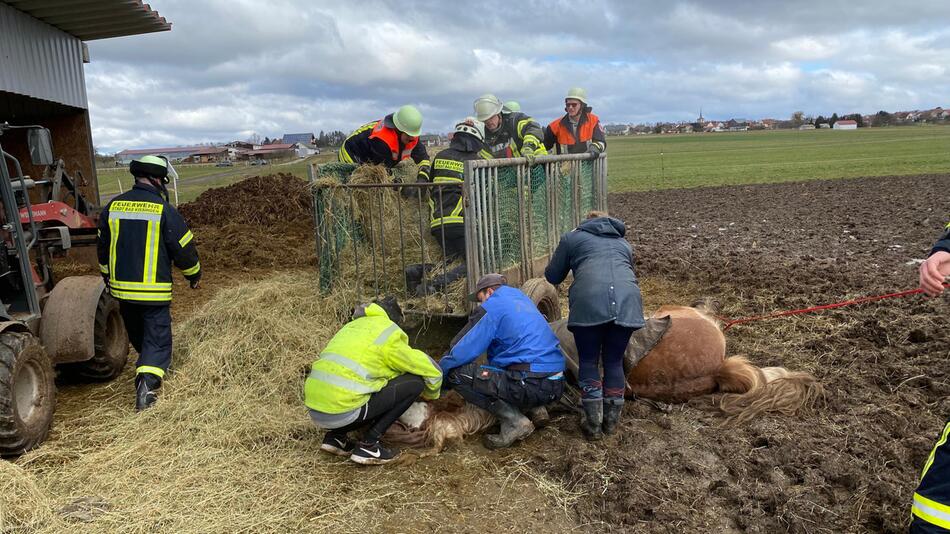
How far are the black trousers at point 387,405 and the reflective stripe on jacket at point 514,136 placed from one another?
4.18 m

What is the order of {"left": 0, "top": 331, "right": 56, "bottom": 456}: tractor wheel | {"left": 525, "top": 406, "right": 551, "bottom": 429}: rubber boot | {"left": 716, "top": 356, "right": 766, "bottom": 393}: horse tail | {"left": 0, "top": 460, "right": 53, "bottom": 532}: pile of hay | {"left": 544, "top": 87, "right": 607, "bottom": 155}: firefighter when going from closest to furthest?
{"left": 0, "top": 460, "right": 53, "bottom": 532}: pile of hay < {"left": 0, "top": 331, "right": 56, "bottom": 456}: tractor wheel < {"left": 525, "top": 406, "right": 551, "bottom": 429}: rubber boot < {"left": 716, "top": 356, "right": 766, "bottom": 393}: horse tail < {"left": 544, "top": 87, "right": 607, "bottom": 155}: firefighter

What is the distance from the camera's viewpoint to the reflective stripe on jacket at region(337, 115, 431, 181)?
22.4 ft

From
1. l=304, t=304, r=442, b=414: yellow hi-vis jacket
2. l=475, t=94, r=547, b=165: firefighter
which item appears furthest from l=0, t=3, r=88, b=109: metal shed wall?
l=304, t=304, r=442, b=414: yellow hi-vis jacket

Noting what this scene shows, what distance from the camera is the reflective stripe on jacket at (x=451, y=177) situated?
227 inches

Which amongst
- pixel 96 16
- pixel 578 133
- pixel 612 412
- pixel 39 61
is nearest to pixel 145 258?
pixel 612 412

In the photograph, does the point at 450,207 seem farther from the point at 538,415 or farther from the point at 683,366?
the point at 683,366

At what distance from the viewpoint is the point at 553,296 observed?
20.4 ft

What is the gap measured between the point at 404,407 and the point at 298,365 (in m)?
1.58

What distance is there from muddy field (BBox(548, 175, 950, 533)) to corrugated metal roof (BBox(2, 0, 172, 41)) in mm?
9120

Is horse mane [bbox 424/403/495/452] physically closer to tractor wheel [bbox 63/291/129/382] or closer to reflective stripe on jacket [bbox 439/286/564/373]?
reflective stripe on jacket [bbox 439/286/564/373]

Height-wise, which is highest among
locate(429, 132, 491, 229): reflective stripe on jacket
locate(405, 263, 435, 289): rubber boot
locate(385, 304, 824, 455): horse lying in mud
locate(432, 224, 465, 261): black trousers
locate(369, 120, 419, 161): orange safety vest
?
locate(369, 120, 419, 161): orange safety vest

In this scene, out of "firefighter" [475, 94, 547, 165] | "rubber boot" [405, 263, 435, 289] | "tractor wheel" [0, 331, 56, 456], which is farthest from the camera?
"firefighter" [475, 94, 547, 165]

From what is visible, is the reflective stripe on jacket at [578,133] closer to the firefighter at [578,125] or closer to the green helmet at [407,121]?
the firefighter at [578,125]

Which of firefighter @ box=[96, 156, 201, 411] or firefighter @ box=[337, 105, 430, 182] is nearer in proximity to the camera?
firefighter @ box=[96, 156, 201, 411]
